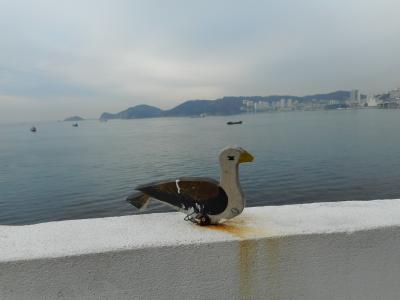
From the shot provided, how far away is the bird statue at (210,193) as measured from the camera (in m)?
2.28

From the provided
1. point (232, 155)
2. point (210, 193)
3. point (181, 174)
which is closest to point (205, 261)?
point (210, 193)

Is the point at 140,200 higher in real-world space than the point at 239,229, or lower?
higher

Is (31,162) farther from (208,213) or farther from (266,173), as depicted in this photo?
(208,213)

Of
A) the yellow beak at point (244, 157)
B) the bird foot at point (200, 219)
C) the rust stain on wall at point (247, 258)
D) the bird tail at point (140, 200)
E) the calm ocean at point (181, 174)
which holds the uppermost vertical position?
the yellow beak at point (244, 157)

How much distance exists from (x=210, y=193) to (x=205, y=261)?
55 centimetres

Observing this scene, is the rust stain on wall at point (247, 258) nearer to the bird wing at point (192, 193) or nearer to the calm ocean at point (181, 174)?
the bird wing at point (192, 193)

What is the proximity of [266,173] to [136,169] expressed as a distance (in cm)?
1138

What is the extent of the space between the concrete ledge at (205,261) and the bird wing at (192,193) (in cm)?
18

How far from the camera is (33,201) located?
786 inches

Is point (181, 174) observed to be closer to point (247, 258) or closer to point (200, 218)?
point (200, 218)

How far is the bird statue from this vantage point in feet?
7.48

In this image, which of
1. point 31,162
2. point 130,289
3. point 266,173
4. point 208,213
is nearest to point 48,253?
point 130,289

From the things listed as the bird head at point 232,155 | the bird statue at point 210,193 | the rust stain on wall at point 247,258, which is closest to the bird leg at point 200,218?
the bird statue at point 210,193

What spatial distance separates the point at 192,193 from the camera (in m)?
2.35
